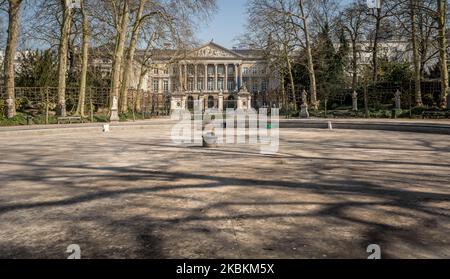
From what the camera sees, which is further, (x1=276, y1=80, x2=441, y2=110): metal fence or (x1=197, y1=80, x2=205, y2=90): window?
(x1=197, y1=80, x2=205, y2=90): window

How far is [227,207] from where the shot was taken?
181 inches

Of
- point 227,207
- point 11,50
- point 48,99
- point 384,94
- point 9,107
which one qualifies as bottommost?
point 227,207

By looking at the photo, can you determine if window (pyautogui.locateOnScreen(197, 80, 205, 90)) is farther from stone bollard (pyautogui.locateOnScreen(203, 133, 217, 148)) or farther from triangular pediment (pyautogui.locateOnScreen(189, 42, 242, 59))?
stone bollard (pyautogui.locateOnScreen(203, 133, 217, 148))

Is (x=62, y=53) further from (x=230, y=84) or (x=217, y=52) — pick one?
(x=230, y=84)

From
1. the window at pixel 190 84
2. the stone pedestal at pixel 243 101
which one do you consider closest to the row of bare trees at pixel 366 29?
the stone pedestal at pixel 243 101

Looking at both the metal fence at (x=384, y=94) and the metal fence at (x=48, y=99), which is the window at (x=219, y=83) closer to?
the metal fence at (x=384, y=94)

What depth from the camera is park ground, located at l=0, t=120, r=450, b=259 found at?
330 cm

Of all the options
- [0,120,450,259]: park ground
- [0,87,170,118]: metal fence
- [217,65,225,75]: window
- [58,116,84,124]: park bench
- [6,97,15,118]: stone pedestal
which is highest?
[217,65,225,75]: window

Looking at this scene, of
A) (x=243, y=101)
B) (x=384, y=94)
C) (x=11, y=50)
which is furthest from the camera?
(x=243, y=101)

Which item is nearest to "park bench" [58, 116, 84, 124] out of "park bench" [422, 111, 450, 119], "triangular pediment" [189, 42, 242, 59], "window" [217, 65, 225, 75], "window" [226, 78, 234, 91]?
"park bench" [422, 111, 450, 119]

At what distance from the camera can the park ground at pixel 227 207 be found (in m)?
3.30

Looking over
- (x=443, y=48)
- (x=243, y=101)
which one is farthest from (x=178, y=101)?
(x=443, y=48)
